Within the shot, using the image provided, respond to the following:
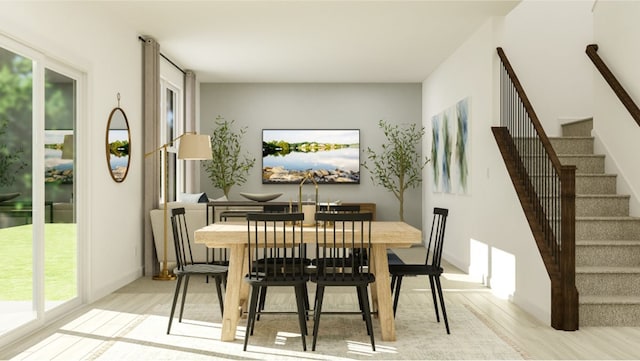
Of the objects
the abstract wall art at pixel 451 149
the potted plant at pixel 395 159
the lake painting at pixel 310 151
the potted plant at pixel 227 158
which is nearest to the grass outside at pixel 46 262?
the abstract wall art at pixel 451 149

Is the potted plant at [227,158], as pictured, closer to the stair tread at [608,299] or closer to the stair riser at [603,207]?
the stair riser at [603,207]

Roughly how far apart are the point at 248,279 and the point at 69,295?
2.30m

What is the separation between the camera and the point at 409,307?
595cm

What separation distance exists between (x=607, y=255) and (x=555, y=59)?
130 inches

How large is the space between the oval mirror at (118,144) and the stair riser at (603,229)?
4.72 meters

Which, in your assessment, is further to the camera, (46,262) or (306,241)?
(46,262)

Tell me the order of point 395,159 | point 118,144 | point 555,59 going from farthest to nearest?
point 395,159 < point 555,59 < point 118,144

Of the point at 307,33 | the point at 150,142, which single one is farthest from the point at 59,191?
the point at 307,33

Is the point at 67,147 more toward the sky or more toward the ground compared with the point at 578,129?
more toward the ground

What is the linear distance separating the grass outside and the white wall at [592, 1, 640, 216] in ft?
17.7

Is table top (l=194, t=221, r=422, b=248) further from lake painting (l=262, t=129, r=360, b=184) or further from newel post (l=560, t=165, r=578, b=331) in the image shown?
lake painting (l=262, t=129, r=360, b=184)

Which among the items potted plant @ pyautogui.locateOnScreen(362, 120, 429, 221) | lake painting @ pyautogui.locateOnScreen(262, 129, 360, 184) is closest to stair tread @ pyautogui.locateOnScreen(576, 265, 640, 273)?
potted plant @ pyautogui.locateOnScreen(362, 120, 429, 221)

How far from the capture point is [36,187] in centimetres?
501

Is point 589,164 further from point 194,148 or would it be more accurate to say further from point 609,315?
point 194,148
